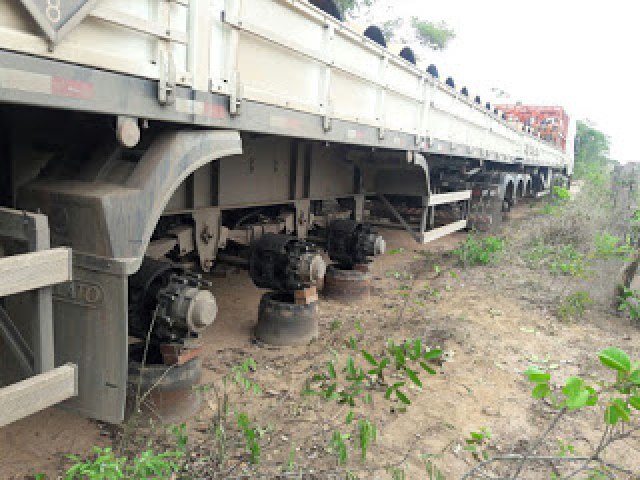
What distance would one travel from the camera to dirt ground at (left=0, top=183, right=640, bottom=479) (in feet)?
9.29

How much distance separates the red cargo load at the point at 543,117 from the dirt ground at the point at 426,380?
37.5 ft

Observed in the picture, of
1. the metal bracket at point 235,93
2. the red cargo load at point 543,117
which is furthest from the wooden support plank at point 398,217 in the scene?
the red cargo load at point 543,117

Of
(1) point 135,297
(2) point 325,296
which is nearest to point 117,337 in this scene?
(1) point 135,297

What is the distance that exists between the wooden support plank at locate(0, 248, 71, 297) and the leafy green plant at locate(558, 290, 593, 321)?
17.3ft

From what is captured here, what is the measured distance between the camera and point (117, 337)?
2.29m

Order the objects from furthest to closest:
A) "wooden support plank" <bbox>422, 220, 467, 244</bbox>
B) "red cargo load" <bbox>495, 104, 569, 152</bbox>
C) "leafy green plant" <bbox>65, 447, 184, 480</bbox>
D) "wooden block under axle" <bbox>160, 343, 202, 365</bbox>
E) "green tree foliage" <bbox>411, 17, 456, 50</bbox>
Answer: "green tree foliage" <bbox>411, 17, 456, 50</bbox> < "red cargo load" <bbox>495, 104, 569, 152</bbox> < "wooden support plank" <bbox>422, 220, 467, 244</bbox> < "wooden block under axle" <bbox>160, 343, 202, 365</bbox> < "leafy green plant" <bbox>65, 447, 184, 480</bbox>

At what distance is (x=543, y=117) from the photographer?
58.1 ft

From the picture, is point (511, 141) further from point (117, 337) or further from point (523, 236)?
point (117, 337)

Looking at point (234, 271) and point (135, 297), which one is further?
point (234, 271)

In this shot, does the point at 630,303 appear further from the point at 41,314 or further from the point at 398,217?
the point at 41,314

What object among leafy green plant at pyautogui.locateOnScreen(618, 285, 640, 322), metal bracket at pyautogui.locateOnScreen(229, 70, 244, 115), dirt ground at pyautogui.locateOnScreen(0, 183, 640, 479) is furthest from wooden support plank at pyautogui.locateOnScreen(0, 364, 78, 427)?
leafy green plant at pyautogui.locateOnScreen(618, 285, 640, 322)

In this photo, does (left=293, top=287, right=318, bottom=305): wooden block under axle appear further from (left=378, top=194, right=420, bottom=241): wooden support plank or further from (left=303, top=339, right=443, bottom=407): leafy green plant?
(left=378, top=194, right=420, bottom=241): wooden support plank

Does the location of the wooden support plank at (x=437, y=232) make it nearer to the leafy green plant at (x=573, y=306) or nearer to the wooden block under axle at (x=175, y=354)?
the leafy green plant at (x=573, y=306)

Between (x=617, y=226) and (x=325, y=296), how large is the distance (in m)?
7.27
